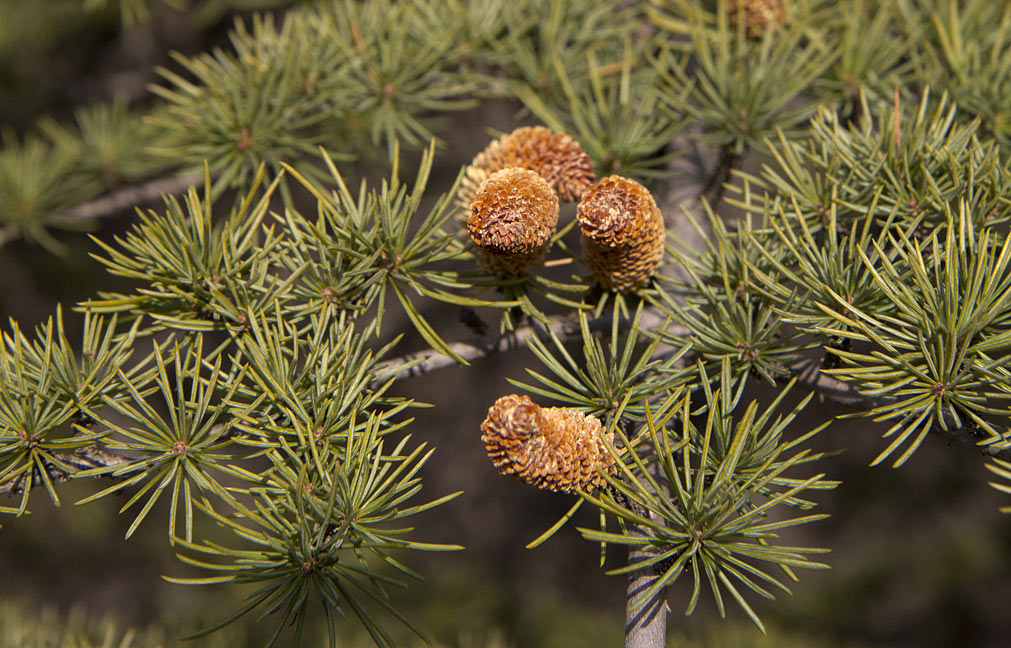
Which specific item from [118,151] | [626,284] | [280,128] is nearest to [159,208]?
[118,151]

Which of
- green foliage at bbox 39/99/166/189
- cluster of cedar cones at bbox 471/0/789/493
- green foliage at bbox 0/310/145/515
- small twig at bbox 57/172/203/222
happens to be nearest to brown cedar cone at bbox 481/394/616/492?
cluster of cedar cones at bbox 471/0/789/493

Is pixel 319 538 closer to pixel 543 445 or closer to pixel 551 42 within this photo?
pixel 543 445

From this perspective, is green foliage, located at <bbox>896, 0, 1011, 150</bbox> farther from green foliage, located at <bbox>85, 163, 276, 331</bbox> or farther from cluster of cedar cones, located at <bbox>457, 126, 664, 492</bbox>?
green foliage, located at <bbox>85, 163, 276, 331</bbox>

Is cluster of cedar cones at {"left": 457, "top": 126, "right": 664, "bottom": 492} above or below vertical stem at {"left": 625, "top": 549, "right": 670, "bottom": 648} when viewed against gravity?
above

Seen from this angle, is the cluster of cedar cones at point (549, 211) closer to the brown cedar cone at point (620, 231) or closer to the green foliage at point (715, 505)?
the brown cedar cone at point (620, 231)

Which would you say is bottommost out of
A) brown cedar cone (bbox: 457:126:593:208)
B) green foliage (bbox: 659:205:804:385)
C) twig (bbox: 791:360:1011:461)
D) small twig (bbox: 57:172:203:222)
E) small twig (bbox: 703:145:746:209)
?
twig (bbox: 791:360:1011:461)

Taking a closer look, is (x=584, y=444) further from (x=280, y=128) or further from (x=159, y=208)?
(x=159, y=208)

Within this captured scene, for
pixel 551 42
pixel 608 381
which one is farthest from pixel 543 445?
pixel 551 42
